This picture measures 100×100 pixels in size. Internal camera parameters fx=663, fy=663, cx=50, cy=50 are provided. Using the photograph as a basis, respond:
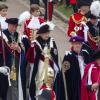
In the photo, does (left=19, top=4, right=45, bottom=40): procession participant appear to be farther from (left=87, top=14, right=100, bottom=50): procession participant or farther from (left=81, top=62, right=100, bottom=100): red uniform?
(left=81, top=62, right=100, bottom=100): red uniform

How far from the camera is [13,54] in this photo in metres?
12.4

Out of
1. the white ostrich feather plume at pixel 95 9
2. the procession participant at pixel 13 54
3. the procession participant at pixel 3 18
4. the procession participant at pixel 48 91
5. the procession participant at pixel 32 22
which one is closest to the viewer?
the procession participant at pixel 48 91

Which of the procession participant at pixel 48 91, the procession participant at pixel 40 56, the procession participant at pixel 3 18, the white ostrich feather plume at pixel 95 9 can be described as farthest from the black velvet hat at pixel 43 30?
the procession participant at pixel 48 91

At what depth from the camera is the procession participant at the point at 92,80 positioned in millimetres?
10375

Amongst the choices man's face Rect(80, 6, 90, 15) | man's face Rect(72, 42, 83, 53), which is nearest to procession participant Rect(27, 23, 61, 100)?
man's face Rect(72, 42, 83, 53)

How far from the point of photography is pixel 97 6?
1336 centimetres

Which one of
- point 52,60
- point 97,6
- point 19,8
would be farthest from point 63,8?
point 52,60

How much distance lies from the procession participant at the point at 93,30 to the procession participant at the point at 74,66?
45.5 inches

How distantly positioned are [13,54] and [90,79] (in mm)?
→ 2373

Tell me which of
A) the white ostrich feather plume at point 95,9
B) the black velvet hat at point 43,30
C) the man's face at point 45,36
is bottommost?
the man's face at point 45,36

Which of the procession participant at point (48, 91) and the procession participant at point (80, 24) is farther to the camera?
the procession participant at point (80, 24)

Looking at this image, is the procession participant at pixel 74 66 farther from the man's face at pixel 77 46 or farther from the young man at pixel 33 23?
the young man at pixel 33 23

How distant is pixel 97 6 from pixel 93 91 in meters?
3.24

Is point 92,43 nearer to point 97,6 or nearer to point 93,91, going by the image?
point 97,6
